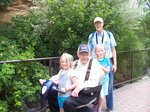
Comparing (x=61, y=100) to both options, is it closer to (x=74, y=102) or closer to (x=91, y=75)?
(x=74, y=102)

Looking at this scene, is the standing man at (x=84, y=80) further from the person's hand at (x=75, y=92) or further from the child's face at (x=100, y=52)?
the child's face at (x=100, y=52)

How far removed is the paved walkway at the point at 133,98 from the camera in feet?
21.5

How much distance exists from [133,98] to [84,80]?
3.19 metres

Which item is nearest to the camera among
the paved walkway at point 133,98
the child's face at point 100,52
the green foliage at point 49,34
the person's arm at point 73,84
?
the person's arm at point 73,84

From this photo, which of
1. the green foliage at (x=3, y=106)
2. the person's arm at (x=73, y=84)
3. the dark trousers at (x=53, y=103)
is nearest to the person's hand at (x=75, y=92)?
the person's arm at (x=73, y=84)

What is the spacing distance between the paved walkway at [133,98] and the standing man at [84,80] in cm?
208

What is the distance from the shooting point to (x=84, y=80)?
450 cm

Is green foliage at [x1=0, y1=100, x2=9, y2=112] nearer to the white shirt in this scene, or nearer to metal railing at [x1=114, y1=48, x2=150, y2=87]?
the white shirt

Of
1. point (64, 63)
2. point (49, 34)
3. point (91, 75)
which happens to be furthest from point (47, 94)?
point (49, 34)

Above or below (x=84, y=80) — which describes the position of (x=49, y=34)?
above

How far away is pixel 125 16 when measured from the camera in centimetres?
852

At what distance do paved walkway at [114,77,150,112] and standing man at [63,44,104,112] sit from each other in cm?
208

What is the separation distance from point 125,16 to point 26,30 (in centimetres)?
283

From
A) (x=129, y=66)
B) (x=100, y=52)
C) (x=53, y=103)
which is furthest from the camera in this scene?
(x=129, y=66)
